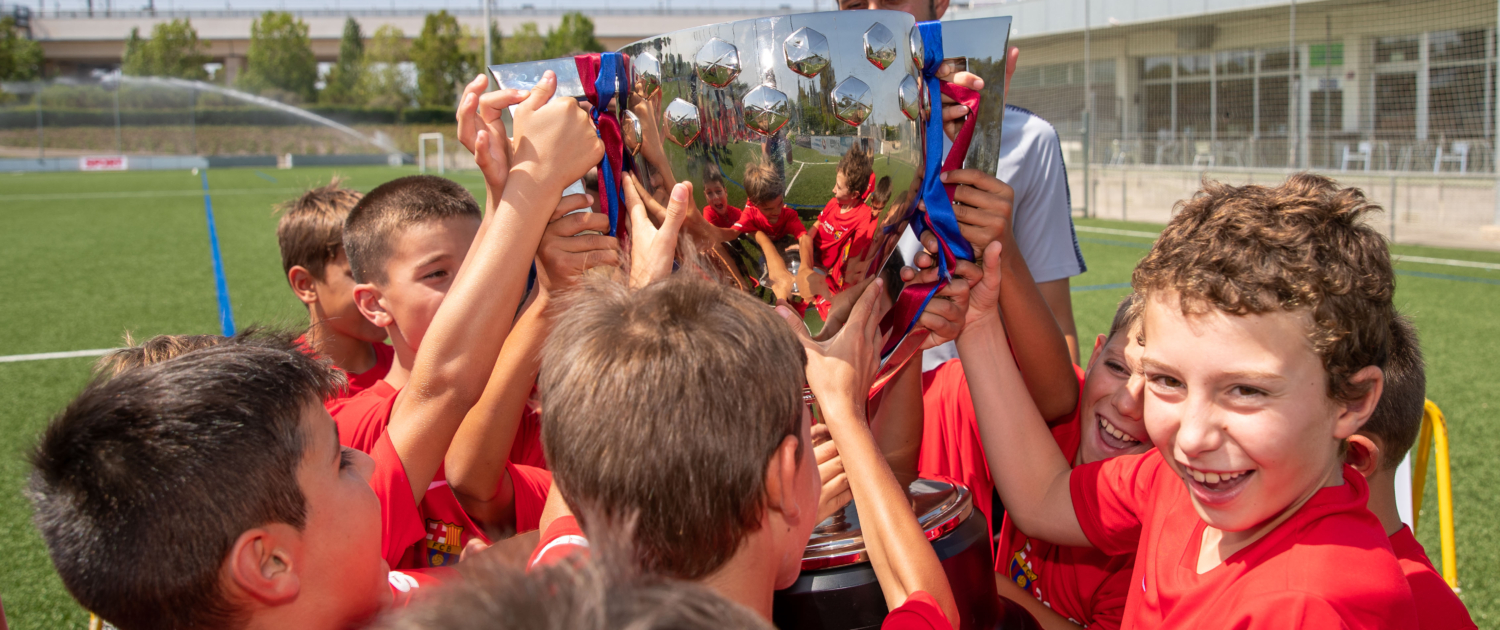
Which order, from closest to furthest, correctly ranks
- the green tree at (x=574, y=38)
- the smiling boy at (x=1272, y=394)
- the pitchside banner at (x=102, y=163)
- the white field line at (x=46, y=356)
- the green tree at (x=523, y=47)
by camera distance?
the smiling boy at (x=1272, y=394)
the white field line at (x=46, y=356)
the pitchside banner at (x=102, y=163)
the green tree at (x=574, y=38)
the green tree at (x=523, y=47)

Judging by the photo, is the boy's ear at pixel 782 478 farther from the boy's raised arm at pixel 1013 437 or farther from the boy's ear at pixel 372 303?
the boy's ear at pixel 372 303

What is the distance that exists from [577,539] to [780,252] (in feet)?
1.56

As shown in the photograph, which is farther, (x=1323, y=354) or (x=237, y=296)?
(x=237, y=296)

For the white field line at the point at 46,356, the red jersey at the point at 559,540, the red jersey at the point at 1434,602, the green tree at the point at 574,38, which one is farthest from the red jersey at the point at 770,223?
the green tree at the point at 574,38

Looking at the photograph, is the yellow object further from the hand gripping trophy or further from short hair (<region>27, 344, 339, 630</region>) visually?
short hair (<region>27, 344, 339, 630</region>)

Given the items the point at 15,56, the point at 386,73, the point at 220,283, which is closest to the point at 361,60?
the point at 386,73

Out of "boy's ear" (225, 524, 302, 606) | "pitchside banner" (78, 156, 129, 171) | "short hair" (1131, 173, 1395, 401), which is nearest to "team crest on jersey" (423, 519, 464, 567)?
"boy's ear" (225, 524, 302, 606)

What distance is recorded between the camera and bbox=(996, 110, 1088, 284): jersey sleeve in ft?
7.39

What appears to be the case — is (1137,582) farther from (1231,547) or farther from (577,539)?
(577,539)

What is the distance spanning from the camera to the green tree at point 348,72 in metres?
58.1

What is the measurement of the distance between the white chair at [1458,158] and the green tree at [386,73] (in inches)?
2044

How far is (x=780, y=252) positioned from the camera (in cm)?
141

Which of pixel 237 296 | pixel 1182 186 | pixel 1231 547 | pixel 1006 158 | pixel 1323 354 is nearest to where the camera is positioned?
pixel 1323 354

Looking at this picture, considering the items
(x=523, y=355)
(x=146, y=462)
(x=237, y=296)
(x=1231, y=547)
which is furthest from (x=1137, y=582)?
(x=237, y=296)
